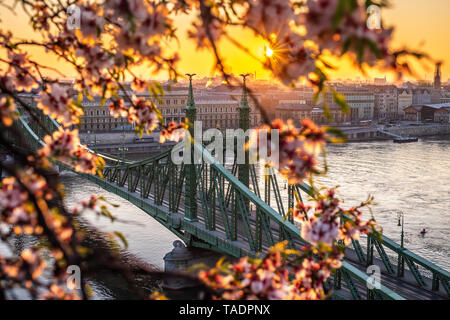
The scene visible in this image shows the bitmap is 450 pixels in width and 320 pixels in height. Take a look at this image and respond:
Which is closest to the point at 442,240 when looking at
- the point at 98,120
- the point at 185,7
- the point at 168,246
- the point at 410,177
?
the point at 168,246

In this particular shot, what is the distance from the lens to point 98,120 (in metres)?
58.1

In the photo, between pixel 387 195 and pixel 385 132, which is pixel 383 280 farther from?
pixel 385 132

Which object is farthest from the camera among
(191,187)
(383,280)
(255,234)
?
(191,187)

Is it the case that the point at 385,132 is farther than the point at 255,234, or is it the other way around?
the point at 385,132

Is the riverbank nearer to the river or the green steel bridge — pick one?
the river

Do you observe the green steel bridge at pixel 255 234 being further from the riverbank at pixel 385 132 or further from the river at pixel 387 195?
the riverbank at pixel 385 132

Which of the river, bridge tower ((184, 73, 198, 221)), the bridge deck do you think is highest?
bridge tower ((184, 73, 198, 221))

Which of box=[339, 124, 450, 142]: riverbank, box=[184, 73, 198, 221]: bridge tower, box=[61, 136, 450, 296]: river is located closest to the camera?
box=[184, 73, 198, 221]: bridge tower

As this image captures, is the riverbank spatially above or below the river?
above

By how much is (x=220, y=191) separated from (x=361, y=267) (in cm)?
357

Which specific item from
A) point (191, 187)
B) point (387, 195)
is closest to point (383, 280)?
point (191, 187)

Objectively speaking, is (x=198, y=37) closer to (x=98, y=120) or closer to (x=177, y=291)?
(x=177, y=291)

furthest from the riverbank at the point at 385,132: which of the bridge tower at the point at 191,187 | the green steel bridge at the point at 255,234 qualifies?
the bridge tower at the point at 191,187

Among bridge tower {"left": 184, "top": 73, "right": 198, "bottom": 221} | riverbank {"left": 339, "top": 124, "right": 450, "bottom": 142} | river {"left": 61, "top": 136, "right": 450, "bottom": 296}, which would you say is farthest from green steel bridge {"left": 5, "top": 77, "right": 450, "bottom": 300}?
riverbank {"left": 339, "top": 124, "right": 450, "bottom": 142}
